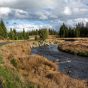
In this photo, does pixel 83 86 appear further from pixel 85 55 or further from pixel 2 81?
pixel 85 55

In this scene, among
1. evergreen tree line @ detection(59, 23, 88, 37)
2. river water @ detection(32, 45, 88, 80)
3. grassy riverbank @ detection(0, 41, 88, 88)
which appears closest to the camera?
grassy riverbank @ detection(0, 41, 88, 88)

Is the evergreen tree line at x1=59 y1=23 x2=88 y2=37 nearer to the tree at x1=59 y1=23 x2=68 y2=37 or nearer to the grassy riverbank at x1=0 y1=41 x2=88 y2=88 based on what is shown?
the tree at x1=59 y1=23 x2=68 y2=37

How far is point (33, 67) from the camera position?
2781 cm

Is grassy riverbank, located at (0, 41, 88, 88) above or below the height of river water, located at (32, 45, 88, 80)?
above

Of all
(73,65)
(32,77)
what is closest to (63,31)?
(73,65)

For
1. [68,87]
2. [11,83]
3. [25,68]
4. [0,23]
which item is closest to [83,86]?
[68,87]

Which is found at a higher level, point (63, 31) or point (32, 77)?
point (32, 77)

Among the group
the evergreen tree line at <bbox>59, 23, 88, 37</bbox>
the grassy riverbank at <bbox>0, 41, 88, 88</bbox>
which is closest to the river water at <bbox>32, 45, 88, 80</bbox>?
the grassy riverbank at <bbox>0, 41, 88, 88</bbox>

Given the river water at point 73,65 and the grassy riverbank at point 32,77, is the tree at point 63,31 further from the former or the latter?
the grassy riverbank at point 32,77

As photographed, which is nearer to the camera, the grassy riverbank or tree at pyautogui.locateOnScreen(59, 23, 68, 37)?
the grassy riverbank

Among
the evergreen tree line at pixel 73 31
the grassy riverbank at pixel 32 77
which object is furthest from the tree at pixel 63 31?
the grassy riverbank at pixel 32 77

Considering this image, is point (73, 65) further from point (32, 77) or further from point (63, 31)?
point (63, 31)

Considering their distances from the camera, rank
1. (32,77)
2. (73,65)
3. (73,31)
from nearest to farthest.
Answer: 1. (32,77)
2. (73,65)
3. (73,31)

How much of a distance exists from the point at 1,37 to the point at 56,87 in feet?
355
